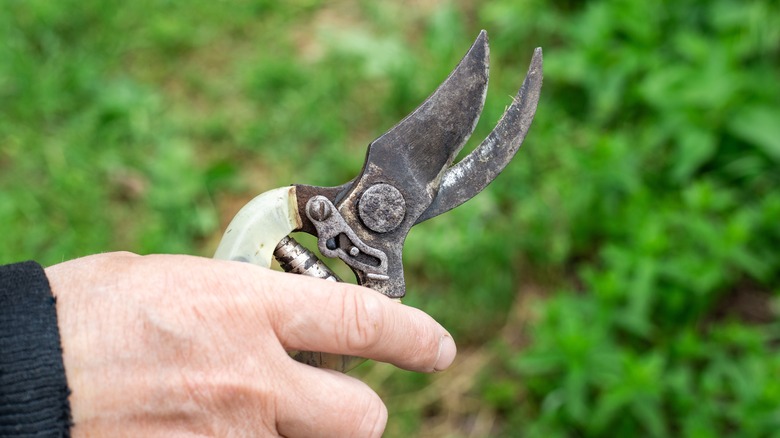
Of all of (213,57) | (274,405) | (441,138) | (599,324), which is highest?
(213,57)

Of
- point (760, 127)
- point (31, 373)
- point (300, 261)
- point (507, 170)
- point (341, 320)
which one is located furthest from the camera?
point (507, 170)

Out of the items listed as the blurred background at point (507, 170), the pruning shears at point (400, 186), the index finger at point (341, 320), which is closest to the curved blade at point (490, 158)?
the pruning shears at point (400, 186)

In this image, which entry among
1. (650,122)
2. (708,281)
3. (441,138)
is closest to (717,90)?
(650,122)

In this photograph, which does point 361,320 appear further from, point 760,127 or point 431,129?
point 760,127

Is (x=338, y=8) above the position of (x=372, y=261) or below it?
above

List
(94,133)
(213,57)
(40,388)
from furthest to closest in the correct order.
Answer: (213,57), (94,133), (40,388)

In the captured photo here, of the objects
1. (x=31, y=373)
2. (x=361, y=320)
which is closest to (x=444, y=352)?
(x=361, y=320)

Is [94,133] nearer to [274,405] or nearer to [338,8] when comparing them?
[338,8]

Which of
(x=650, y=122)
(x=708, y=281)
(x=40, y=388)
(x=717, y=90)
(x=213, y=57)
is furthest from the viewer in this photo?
(x=213, y=57)
